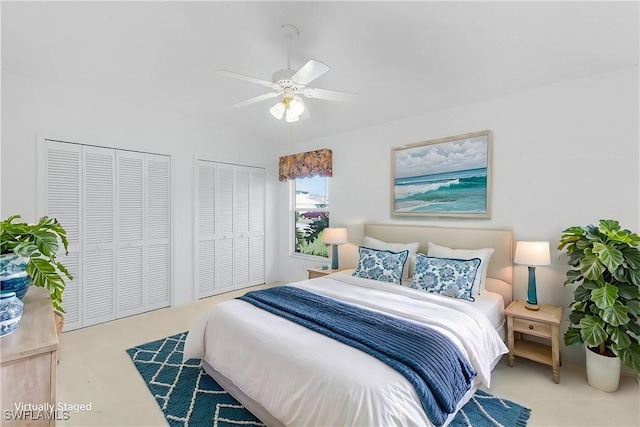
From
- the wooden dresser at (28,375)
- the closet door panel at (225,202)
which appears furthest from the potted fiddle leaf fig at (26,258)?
the closet door panel at (225,202)

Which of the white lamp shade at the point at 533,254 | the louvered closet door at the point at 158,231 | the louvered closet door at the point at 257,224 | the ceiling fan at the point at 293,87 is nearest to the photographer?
the ceiling fan at the point at 293,87

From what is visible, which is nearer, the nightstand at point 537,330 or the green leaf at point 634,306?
the green leaf at point 634,306

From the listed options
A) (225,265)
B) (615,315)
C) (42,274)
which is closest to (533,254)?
(615,315)

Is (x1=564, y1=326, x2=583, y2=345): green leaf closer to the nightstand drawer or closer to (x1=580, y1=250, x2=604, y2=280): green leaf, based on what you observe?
the nightstand drawer

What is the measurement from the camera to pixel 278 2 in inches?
85.6

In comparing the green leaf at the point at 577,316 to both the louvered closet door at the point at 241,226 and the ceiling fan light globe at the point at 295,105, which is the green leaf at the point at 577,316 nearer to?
the ceiling fan light globe at the point at 295,105

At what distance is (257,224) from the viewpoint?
203 inches

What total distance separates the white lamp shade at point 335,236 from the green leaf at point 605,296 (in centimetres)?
256

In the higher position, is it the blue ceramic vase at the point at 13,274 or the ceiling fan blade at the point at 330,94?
the ceiling fan blade at the point at 330,94

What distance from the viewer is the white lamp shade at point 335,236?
414cm

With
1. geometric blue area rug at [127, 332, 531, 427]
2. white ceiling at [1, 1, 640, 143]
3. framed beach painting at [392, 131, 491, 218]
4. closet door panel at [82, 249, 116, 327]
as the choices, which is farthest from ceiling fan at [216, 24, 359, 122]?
closet door panel at [82, 249, 116, 327]

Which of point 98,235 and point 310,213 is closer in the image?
point 98,235

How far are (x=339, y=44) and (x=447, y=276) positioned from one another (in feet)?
7.25

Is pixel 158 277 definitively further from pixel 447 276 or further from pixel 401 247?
pixel 447 276
